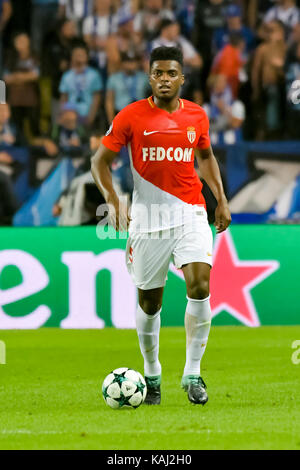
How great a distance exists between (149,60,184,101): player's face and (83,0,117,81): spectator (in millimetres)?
8092

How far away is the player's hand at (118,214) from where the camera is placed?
6.59 meters

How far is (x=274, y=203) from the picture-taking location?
13188 millimetres

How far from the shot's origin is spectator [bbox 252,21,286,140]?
46.7 ft

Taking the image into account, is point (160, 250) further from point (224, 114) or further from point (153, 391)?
point (224, 114)

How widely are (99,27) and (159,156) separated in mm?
8588

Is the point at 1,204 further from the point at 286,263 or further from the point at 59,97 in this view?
the point at 286,263

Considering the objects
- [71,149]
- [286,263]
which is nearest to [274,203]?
[286,263]

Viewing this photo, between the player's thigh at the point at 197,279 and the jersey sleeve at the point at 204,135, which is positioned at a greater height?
the jersey sleeve at the point at 204,135

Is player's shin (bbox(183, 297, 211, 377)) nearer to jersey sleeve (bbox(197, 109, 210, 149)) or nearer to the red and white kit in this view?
the red and white kit

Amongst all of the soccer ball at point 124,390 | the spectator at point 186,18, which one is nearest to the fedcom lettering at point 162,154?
the soccer ball at point 124,390

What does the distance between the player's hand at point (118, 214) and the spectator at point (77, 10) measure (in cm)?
887

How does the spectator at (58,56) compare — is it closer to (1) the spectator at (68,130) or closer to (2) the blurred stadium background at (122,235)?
(2) the blurred stadium background at (122,235)

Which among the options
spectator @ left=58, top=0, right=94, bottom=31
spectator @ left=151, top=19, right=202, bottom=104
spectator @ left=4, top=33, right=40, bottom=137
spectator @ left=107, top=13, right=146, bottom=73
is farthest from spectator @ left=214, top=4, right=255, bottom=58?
spectator @ left=4, top=33, right=40, bottom=137
